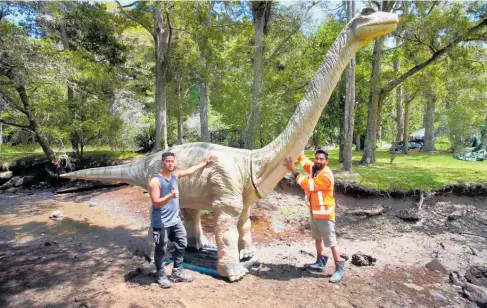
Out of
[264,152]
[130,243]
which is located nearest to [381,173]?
[264,152]

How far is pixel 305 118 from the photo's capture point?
366 centimetres

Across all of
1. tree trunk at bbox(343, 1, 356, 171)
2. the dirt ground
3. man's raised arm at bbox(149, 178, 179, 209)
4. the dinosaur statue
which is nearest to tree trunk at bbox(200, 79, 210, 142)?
the dirt ground

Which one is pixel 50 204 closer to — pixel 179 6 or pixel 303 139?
pixel 179 6

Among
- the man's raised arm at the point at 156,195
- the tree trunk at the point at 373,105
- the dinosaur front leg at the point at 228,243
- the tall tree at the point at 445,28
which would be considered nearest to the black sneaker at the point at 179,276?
the dinosaur front leg at the point at 228,243

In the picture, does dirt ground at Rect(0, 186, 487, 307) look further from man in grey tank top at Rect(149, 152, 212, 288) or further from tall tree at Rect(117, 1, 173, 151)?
tall tree at Rect(117, 1, 173, 151)

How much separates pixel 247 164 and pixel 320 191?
100 centimetres

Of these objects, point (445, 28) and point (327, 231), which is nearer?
point (327, 231)

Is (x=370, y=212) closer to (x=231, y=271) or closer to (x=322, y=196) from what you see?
(x=322, y=196)

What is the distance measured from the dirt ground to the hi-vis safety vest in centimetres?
84

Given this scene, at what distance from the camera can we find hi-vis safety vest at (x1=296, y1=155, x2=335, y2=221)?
3.82 m

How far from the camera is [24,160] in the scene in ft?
41.7

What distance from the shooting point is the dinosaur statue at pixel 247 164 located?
3.41m

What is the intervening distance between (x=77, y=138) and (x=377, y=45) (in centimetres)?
1156

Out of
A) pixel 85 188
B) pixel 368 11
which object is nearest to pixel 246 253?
pixel 368 11
